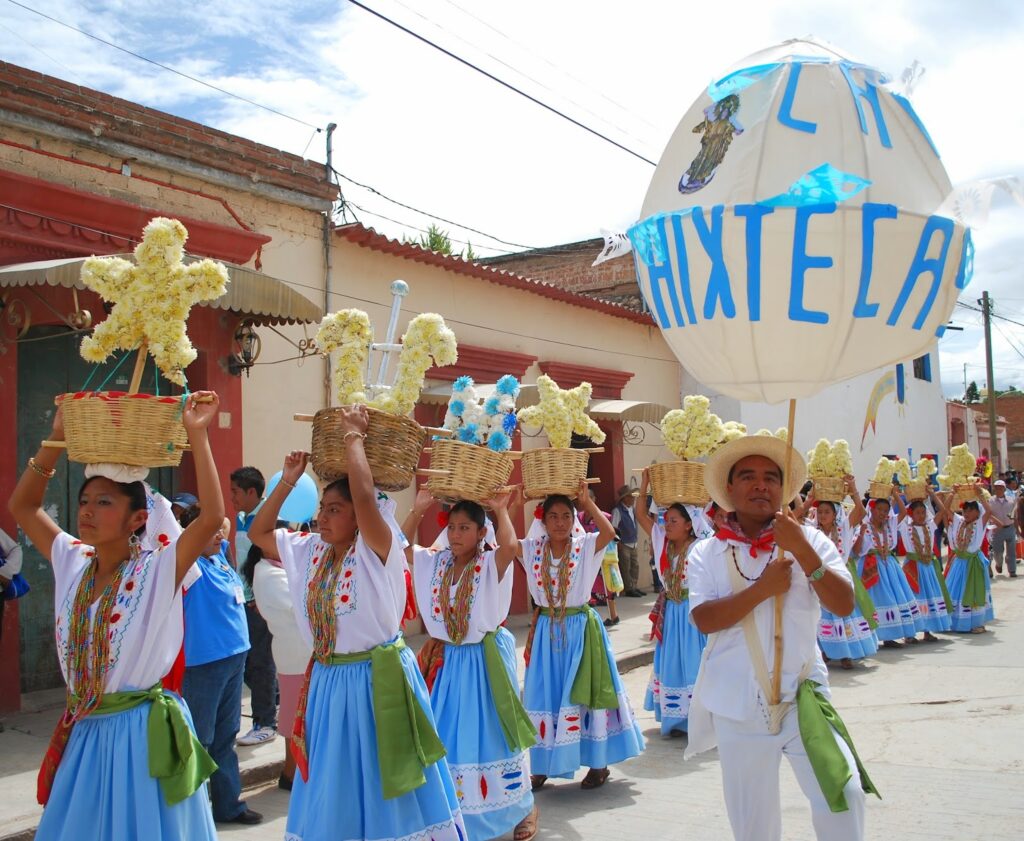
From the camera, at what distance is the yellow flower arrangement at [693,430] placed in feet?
23.5

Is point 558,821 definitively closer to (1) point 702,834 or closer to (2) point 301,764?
(1) point 702,834

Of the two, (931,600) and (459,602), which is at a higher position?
(459,602)

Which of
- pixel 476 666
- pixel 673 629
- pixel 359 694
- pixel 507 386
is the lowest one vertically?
pixel 673 629

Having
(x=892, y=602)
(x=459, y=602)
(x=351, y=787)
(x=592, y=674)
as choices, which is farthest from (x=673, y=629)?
(x=892, y=602)

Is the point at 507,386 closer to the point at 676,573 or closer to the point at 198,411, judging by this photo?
the point at 198,411

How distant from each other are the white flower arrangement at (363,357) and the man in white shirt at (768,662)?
142 cm

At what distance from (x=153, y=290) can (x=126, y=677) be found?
1355 mm

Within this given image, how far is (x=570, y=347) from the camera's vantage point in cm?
1476

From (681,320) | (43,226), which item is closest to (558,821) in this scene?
(681,320)

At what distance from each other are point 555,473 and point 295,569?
2.09 metres

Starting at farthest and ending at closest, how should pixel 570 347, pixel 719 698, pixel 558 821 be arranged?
pixel 570 347
pixel 558 821
pixel 719 698

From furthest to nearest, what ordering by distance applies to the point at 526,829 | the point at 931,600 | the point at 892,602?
the point at 931,600
the point at 892,602
the point at 526,829

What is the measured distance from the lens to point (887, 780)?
5.99 m

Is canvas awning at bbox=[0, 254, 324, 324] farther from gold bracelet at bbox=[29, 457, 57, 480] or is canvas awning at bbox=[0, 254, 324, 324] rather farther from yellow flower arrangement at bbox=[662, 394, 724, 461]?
gold bracelet at bbox=[29, 457, 57, 480]
